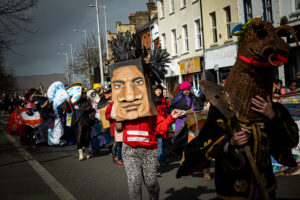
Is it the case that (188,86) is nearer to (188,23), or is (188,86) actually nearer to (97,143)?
(97,143)

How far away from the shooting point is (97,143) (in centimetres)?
1053

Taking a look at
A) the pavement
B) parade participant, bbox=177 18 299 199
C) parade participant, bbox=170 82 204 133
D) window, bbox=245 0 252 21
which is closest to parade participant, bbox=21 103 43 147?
the pavement

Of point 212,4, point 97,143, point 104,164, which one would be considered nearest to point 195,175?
point 104,164

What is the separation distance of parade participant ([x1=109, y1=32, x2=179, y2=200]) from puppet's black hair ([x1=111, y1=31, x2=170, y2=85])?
9.3 inches

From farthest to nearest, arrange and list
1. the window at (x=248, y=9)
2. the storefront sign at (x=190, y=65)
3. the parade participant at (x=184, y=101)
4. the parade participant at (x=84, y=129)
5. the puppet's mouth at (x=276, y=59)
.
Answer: the storefront sign at (x=190, y=65) → the window at (x=248, y=9) → the parade participant at (x=84, y=129) → the parade participant at (x=184, y=101) → the puppet's mouth at (x=276, y=59)

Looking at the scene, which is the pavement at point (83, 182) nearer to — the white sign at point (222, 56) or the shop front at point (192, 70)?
the white sign at point (222, 56)

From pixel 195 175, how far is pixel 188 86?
2.09m

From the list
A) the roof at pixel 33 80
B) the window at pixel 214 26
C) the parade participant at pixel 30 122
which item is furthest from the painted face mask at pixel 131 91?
the roof at pixel 33 80

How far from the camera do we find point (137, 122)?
4.22m

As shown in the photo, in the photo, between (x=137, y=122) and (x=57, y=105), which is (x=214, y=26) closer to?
(x=57, y=105)

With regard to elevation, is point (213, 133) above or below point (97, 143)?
above

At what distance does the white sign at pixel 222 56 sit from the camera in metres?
21.2

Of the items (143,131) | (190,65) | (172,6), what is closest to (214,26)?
(190,65)

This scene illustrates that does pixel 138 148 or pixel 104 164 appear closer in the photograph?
Result: pixel 138 148
